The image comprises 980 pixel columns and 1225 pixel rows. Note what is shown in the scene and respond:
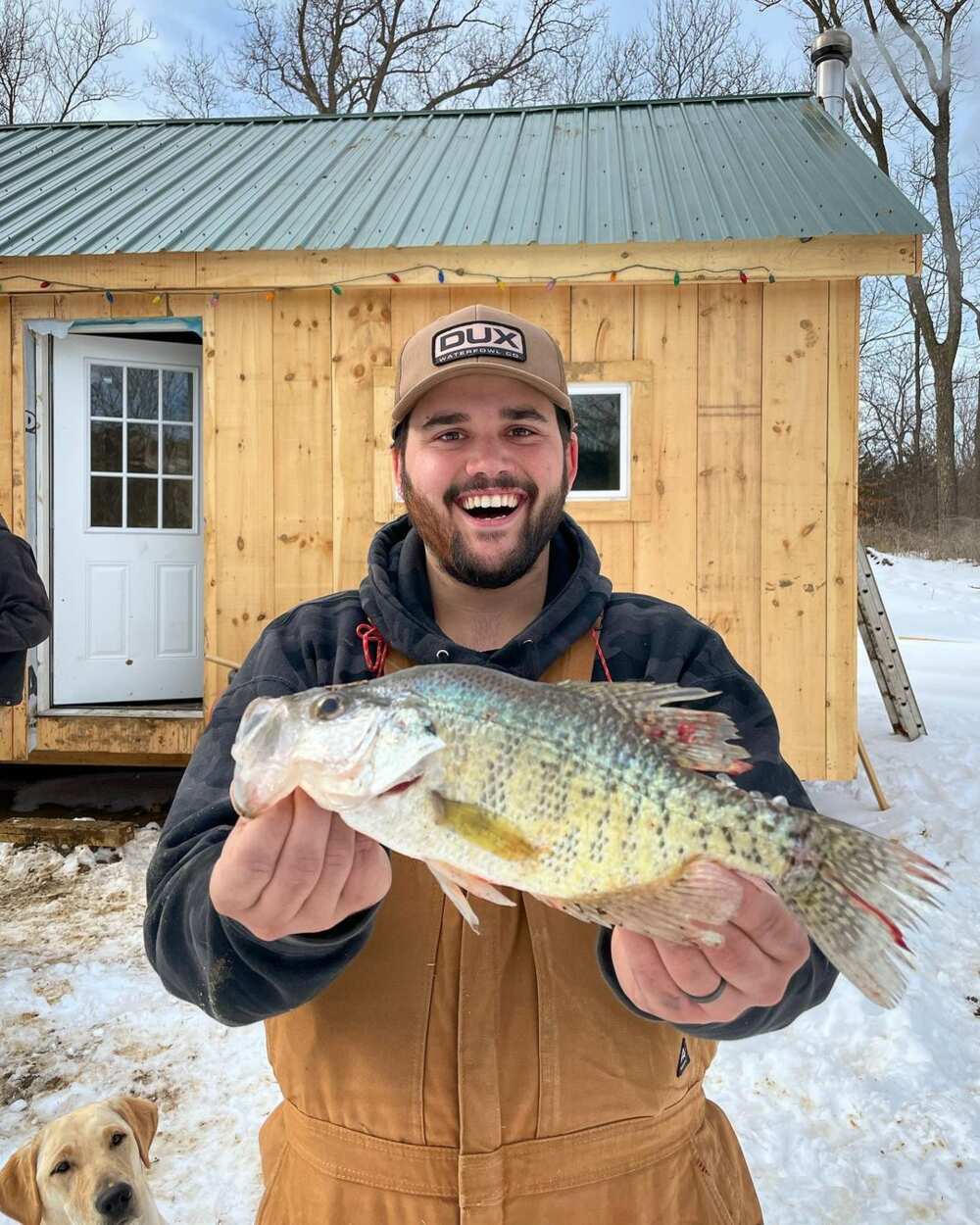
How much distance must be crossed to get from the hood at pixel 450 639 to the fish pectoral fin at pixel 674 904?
675 millimetres

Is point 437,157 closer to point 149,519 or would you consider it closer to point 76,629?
point 149,519

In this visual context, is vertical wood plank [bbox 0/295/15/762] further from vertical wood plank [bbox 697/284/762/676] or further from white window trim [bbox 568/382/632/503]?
vertical wood plank [bbox 697/284/762/676]

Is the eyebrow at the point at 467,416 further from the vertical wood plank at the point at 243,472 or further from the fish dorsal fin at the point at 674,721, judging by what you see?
the vertical wood plank at the point at 243,472

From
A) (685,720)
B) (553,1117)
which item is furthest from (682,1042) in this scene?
(685,720)

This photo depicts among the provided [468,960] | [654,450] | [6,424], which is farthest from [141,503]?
[468,960]

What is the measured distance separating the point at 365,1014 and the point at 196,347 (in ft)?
23.0

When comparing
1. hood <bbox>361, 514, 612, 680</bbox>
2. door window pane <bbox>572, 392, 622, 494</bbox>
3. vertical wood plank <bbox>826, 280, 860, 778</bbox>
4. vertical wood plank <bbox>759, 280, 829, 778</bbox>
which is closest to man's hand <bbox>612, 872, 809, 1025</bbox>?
hood <bbox>361, 514, 612, 680</bbox>

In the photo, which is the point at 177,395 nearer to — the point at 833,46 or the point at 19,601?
the point at 19,601

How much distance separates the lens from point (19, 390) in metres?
6.76

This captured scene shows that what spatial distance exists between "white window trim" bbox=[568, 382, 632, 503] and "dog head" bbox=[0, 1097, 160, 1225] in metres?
4.64

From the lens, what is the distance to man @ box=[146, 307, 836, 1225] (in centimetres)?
157

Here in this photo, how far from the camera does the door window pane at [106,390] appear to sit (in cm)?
748

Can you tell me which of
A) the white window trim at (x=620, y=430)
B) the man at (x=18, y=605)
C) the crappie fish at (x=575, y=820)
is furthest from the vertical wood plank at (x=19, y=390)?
the crappie fish at (x=575, y=820)

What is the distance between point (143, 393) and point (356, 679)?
6.52 metres
